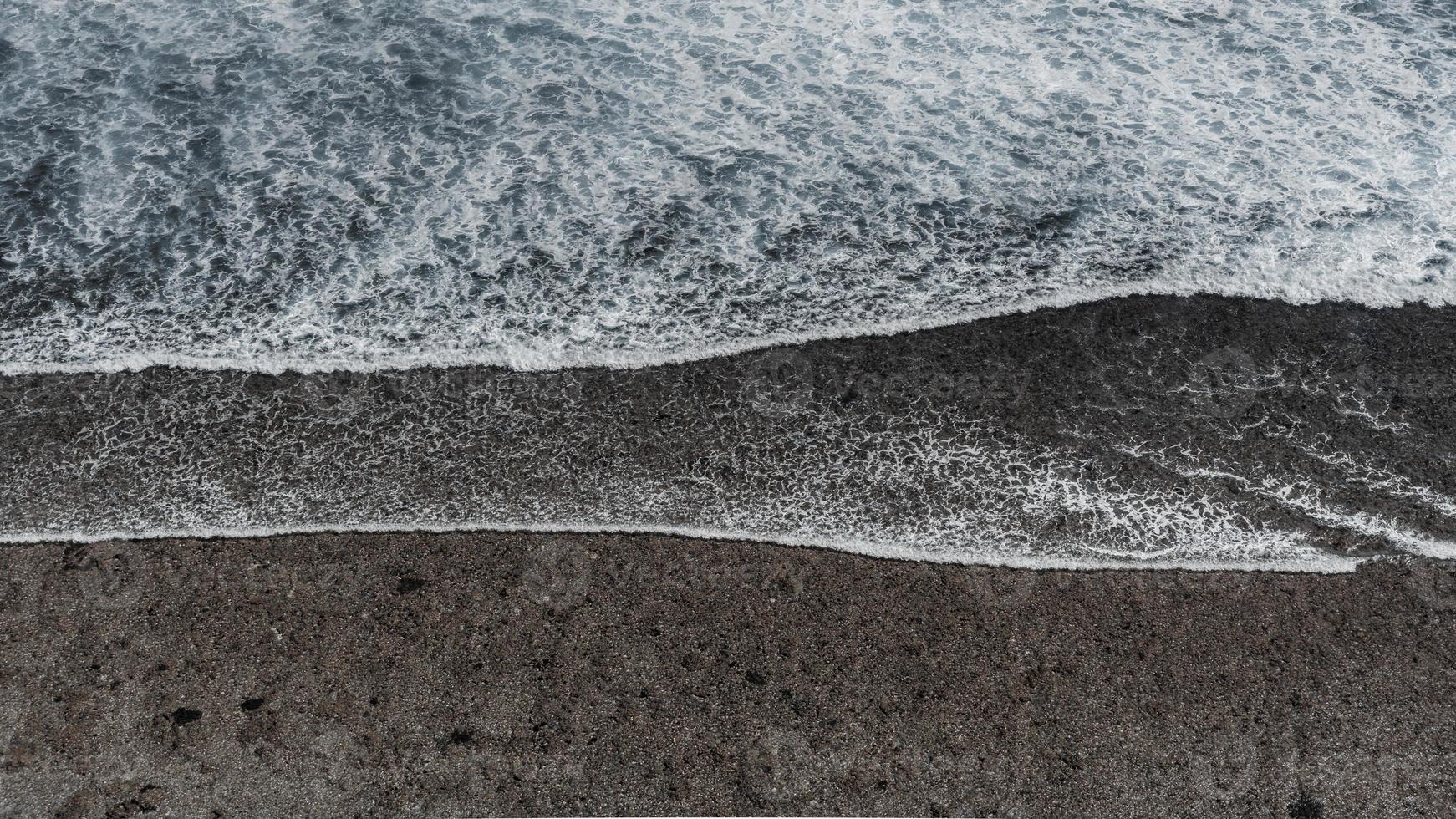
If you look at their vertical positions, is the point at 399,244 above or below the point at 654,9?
below

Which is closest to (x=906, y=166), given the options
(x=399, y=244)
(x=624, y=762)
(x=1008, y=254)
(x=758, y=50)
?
(x=1008, y=254)

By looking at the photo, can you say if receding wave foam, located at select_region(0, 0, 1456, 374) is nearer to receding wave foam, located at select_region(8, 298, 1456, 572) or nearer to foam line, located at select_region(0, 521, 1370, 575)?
receding wave foam, located at select_region(8, 298, 1456, 572)

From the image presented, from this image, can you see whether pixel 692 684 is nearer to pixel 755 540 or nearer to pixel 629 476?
pixel 755 540

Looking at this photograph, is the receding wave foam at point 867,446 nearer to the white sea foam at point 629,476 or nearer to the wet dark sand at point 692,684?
the white sea foam at point 629,476

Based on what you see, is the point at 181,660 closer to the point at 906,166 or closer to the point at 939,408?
the point at 939,408

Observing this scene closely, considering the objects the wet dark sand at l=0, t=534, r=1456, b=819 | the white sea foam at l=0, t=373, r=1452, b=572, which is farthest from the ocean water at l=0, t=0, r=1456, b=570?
the wet dark sand at l=0, t=534, r=1456, b=819
